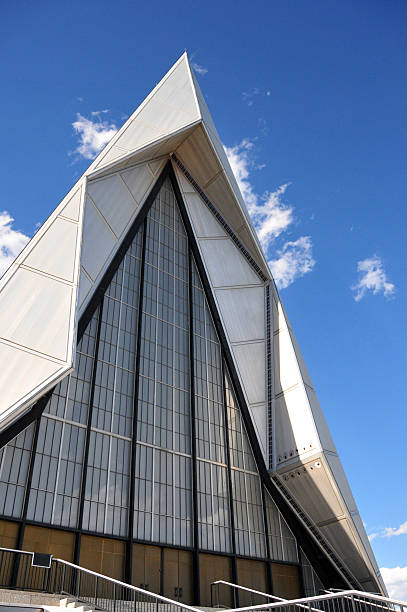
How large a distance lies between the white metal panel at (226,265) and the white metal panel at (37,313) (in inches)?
450

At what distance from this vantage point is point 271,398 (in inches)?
1020

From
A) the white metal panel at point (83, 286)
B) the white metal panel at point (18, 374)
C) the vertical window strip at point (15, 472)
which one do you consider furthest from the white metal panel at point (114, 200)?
the vertical window strip at point (15, 472)

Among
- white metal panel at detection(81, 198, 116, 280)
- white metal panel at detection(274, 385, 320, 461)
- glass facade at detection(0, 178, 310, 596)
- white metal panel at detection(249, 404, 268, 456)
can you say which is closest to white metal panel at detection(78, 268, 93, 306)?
white metal panel at detection(81, 198, 116, 280)

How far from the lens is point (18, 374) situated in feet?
52.1

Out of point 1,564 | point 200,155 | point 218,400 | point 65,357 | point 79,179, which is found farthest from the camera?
point 200,155

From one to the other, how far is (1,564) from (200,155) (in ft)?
72.8

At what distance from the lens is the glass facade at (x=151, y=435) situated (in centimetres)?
1805

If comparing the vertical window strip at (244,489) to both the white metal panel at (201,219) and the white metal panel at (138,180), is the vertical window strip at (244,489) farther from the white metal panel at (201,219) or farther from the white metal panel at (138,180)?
the white metal panel at (138,180)

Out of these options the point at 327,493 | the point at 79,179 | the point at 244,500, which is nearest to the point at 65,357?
the point at 79,179

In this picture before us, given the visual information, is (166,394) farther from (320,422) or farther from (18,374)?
(18,374)

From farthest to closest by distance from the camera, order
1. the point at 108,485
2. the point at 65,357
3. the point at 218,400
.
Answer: the point at 218,400 < the point at 108,485 < the point at 65,357

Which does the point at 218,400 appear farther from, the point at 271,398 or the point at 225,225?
the point at 225,225

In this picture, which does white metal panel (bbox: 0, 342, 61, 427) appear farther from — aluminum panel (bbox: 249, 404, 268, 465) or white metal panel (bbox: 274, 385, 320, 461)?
white metal panel (bbox: 274, 385, 320, 461)

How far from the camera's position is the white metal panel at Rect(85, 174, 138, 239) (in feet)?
77.1
